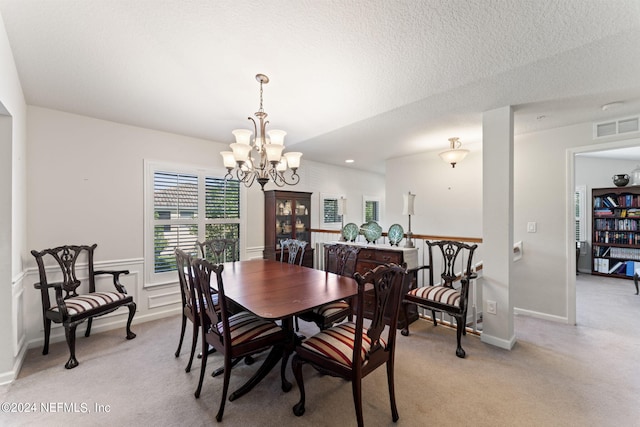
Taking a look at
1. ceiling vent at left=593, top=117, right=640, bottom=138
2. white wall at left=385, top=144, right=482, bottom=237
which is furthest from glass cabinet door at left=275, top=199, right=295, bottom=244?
ceiling vent at left=593, top=117, right=640, bottom=138

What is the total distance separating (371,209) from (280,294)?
5.23 m

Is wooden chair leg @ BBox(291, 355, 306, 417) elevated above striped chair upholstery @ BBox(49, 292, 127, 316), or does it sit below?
below

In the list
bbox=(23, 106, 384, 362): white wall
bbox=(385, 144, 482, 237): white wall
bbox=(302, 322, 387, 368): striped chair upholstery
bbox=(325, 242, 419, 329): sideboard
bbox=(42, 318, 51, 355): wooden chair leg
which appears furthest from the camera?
bbox=(385, 144, 482, 237): white wall

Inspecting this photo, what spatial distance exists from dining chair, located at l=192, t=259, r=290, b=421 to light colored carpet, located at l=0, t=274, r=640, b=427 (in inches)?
10.5

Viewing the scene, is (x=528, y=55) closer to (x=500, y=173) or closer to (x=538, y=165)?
(x=500, y=173)

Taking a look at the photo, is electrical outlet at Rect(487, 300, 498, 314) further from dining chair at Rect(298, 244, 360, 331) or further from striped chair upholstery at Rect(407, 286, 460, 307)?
dining chair at Rect(298, 244, 360, 331)

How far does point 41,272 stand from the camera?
2.58 meters

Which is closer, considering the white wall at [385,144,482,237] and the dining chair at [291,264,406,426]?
the dining chair at [291,264,406,426]

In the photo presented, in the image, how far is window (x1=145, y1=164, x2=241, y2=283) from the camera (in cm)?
351

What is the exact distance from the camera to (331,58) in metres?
1.95

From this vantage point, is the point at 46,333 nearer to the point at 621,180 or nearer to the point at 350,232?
the point at 350,232

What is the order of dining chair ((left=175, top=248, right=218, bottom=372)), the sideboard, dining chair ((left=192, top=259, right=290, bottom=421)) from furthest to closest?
the sideboard, dining chair ((left=175, top=248, right=218, bottom=372)), dining chair ((left=192, top=259, right=290, bottom=421))

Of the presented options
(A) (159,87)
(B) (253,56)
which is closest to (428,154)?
(B) (253,56)

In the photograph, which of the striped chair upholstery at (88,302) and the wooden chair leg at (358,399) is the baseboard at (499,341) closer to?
the wooden chair leg at (358,399)
